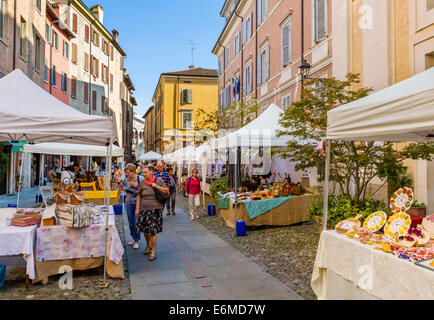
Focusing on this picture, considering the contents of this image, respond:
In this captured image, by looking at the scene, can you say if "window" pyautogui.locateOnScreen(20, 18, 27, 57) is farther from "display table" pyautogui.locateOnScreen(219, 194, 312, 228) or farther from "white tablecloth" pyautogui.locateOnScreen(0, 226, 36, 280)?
"white tablecloth" pyautogui.locateOnScreen(0, 226, 36, 280)

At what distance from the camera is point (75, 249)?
205 inches

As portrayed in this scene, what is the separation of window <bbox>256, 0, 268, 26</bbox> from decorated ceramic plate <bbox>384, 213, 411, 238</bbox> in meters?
17.3

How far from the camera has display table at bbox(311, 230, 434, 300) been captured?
2939mm

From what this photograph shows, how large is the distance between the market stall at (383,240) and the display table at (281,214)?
15.2 feet

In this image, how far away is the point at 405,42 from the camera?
8.41m

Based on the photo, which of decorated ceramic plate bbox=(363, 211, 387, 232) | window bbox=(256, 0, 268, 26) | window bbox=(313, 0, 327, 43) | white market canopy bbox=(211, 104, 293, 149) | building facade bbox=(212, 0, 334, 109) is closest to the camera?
decorated ceramic plate bbox=(363, 211, 387, 232)

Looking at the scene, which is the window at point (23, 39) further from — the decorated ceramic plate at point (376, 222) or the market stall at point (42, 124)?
the decorated ceramic plate at point (376, 222)

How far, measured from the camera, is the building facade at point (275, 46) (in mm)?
12961

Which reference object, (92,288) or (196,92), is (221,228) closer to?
(92,288)

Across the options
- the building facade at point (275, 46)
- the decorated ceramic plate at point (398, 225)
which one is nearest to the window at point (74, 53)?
the building facade at point (275, 46)

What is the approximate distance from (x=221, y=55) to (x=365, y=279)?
99.5 ft

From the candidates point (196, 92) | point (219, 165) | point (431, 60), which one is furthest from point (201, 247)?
point (196, 92)

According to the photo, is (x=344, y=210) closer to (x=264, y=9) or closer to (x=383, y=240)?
(x=383, y=240)

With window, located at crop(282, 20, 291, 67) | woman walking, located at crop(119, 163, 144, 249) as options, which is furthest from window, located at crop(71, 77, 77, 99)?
woman walking, located at crop(119, 163, 144, 249)
